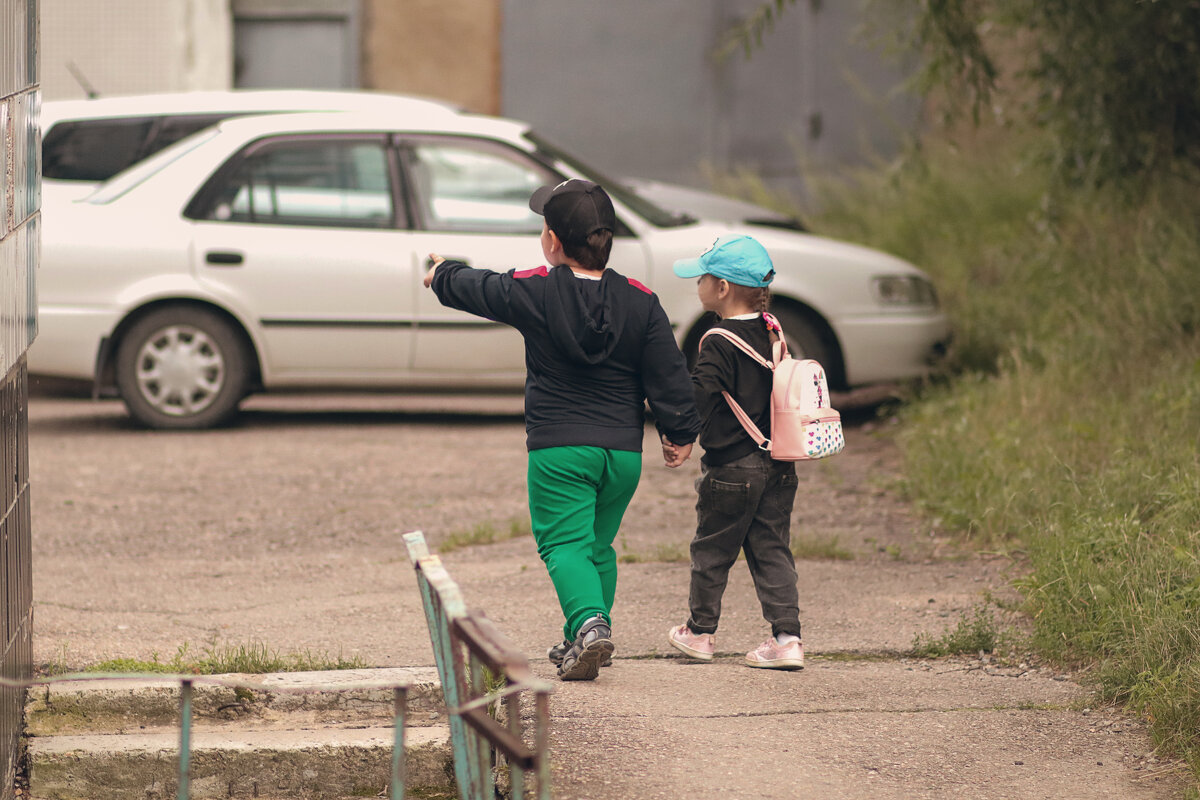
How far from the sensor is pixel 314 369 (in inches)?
336

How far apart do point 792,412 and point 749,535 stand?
0.42 m

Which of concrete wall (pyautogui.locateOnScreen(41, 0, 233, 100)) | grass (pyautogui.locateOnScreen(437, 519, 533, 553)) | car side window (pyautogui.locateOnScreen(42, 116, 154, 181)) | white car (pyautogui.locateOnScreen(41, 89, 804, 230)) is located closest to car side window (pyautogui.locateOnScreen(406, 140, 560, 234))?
white car (pyautogui.locateOnScreen(41, 89, 804, 230))

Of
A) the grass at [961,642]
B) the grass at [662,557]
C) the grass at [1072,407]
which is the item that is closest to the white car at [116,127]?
the grass at [1072,407]

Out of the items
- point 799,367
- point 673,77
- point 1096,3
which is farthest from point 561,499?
point 673,77

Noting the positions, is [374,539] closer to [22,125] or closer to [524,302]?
[524,302]

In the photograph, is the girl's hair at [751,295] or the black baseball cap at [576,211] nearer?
the black baseball cap at [576,211]

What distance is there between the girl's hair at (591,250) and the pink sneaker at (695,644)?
1.20m

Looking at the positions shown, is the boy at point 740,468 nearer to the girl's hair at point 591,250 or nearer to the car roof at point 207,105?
the girl's hair at point 591,250

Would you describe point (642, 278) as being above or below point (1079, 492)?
above

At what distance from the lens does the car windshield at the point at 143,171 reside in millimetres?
8492

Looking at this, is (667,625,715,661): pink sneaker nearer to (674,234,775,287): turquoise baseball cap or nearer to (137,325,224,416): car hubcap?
(674,234,775,287): turquoise baseball cap

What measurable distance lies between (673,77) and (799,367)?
11623 millimetres

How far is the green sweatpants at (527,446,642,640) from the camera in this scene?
417 centimetres

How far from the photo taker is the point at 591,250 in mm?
4168
